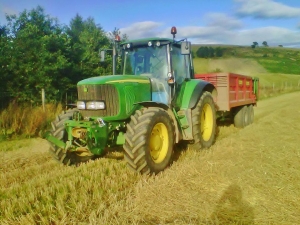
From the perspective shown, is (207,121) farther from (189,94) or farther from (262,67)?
(262,67)

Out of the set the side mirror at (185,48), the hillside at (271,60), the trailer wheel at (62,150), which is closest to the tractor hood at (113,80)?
the trailer wheel at (62,150)

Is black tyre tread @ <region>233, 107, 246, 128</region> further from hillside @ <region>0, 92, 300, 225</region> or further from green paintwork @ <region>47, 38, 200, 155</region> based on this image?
green paintwork @ <region>47, 38, 200, 155</region>

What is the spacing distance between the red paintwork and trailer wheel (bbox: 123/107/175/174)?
2.90 meters

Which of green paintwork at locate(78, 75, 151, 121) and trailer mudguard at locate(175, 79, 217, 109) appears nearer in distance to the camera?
green paintwork at locate(78, 75, 151, 121)

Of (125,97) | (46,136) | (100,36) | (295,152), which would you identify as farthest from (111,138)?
(100,36)

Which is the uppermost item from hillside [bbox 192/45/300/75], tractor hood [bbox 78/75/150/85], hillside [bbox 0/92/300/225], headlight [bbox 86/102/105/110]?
hillside [bbox 192/45/300/75]

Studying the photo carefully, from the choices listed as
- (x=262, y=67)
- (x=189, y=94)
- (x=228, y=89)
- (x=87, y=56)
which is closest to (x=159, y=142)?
(x=189, y=94)

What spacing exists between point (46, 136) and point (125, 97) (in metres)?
1.36

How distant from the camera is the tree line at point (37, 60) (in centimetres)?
1108

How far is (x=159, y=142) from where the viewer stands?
4.98 meters

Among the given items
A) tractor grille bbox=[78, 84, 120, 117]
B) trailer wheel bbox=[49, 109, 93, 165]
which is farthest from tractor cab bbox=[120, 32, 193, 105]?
trailer wheel bbox=[49, 109, 93, 165]

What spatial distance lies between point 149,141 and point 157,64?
174 centimetres

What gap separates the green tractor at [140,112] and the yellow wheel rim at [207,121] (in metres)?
0.14

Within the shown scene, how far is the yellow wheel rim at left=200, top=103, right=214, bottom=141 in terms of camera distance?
659 centimetres
